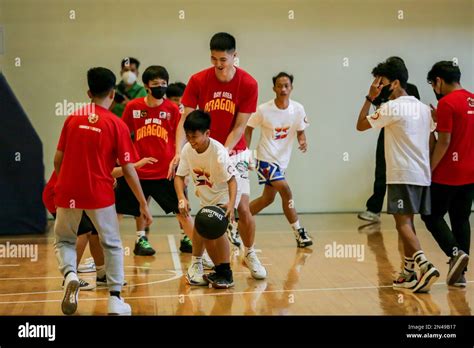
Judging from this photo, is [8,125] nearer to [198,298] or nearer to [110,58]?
[110,58]

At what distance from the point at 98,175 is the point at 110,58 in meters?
5.55

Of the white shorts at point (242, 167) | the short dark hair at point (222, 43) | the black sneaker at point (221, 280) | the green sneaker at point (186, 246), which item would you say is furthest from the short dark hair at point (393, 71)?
the green sneaker at point (186, 246)

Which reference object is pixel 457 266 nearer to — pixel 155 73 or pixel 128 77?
pixel 155 73

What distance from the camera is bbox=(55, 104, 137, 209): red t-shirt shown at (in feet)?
17.3

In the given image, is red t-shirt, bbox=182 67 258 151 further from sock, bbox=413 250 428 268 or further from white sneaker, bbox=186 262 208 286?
sock, bbox=413 250 428 268

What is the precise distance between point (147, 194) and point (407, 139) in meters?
2.59

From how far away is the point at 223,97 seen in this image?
255 inches

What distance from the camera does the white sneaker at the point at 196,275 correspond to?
21.0ft

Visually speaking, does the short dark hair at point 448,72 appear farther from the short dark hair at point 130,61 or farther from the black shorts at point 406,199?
the short dark hair at point 130,61

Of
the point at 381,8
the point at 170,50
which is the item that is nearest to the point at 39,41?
the point at 170,50

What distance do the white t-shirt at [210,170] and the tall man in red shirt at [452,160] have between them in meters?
1.52

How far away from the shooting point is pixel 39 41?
10.5 m

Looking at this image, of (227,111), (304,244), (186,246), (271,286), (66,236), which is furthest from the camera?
(304,244)

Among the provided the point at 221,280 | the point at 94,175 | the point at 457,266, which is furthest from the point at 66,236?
the point at 457,266
